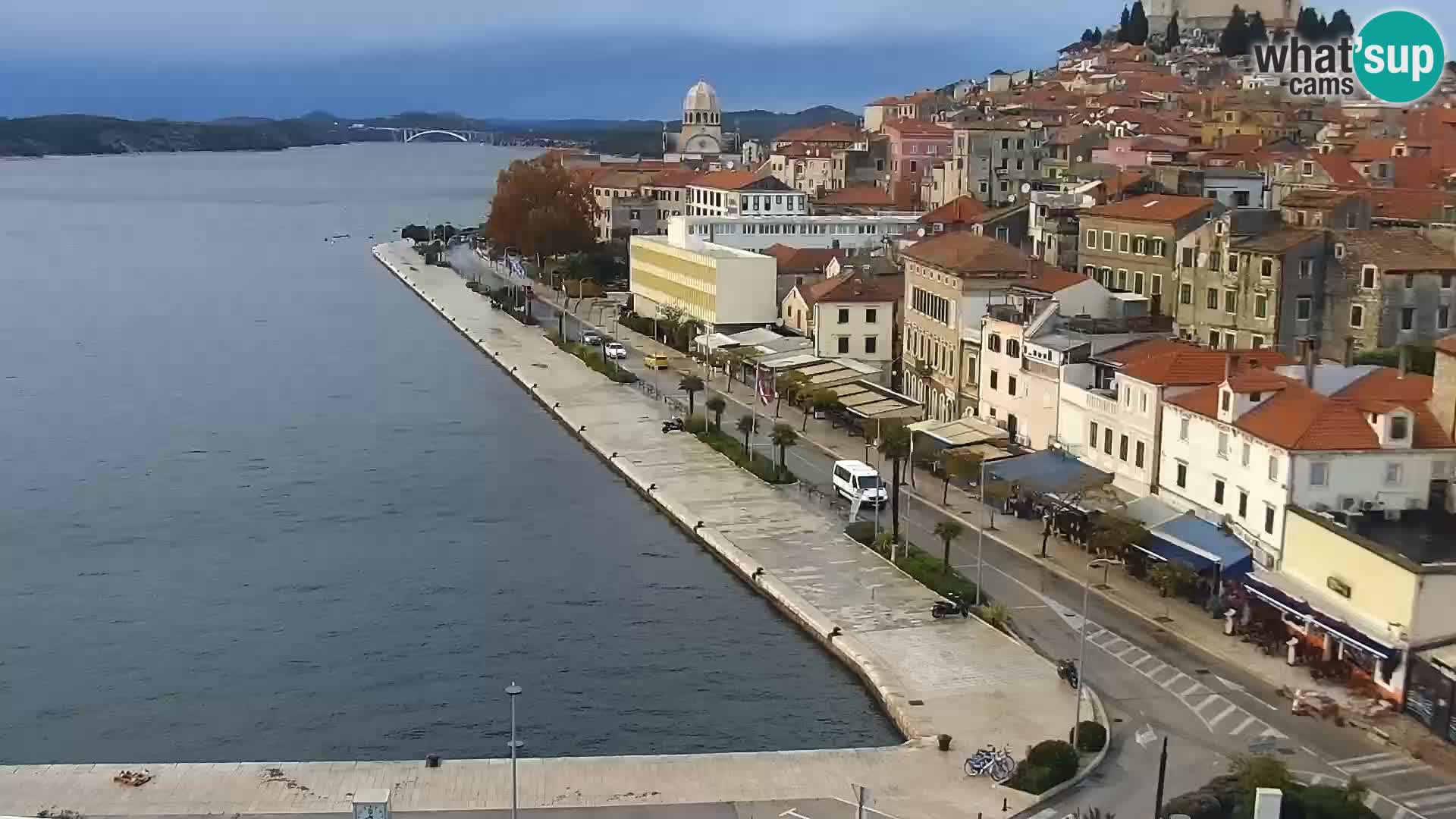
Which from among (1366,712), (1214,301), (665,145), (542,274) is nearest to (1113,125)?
(542,274)

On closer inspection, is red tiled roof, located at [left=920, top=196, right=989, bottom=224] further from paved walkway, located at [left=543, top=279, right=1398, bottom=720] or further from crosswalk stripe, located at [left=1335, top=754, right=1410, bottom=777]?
crosswalk stripe, located at [left=1335, top=754, right=1410, bottom=777]

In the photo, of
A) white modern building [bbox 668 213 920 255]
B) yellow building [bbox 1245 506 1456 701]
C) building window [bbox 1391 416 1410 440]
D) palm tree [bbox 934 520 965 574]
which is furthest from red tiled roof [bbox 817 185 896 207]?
yellow building [bbox 1245 506 1456 701]

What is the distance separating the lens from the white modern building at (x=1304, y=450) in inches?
1148

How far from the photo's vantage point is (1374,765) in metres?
22.7

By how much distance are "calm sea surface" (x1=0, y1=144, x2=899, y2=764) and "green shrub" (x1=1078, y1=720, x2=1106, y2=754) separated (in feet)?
11.7

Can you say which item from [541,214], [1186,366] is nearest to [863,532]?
[1186,366]

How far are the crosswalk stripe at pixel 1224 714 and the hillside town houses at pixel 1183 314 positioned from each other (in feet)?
7.70

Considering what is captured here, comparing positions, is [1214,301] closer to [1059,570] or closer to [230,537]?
[1059,570]

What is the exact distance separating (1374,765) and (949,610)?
29.0 feet

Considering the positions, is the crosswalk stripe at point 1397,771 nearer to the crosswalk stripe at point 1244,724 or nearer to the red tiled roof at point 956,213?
the crosswalk stripe at point 1244,724

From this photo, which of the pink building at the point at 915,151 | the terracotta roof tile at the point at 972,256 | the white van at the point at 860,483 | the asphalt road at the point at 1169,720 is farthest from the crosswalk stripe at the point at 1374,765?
the pink building at the point at 915,151

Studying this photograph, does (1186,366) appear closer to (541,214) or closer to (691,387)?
(691,387)

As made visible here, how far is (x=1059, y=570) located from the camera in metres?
32.6

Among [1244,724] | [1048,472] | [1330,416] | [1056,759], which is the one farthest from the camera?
[1048,472]
